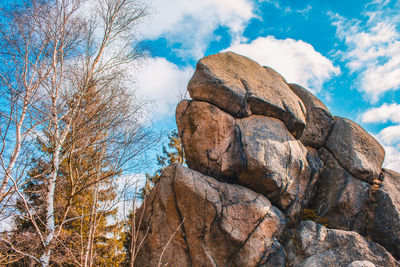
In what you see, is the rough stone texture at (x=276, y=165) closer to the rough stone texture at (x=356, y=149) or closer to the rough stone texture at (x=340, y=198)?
the rough stone texture at (x=340, y=198)

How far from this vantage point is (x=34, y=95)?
706cm

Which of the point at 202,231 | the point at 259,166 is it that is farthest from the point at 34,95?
the point at 259,166

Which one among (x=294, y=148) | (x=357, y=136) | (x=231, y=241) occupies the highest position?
(x=357, y=136)

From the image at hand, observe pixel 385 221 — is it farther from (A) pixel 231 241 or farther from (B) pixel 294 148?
(A) pixel 231 241

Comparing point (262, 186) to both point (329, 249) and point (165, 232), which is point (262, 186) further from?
point (165, 232)

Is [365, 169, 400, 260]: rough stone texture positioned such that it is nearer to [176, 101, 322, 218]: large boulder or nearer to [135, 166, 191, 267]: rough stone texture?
[176, 101, 322, 218]: large boulder

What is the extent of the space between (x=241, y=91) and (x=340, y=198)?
Result: 4171mm

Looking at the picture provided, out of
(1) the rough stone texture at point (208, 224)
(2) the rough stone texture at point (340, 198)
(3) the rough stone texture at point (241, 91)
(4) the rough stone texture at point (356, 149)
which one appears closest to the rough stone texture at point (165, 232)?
(1) the rough stone texture at point (208, 224)

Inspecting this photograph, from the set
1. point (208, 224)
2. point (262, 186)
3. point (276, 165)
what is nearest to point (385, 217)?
point (276, 165)

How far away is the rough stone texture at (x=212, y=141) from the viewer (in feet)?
23.7

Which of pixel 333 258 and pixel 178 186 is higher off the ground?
pixel 178 186

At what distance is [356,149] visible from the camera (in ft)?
27.8

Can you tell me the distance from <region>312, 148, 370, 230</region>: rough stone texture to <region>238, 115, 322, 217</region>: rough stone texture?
450 mm

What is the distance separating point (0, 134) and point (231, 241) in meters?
5.10
